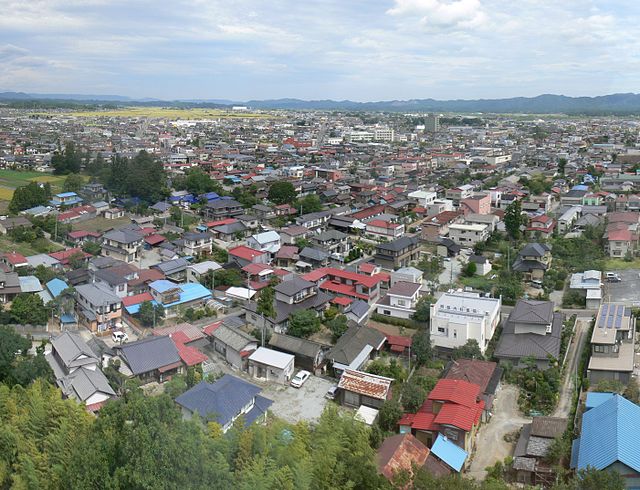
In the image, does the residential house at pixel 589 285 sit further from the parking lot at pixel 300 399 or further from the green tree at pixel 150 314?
the green tree at pixel 150 314

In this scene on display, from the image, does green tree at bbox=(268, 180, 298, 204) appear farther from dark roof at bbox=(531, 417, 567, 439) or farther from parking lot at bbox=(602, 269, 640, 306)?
dark roof at bbox=(531, 417, 567, 439)

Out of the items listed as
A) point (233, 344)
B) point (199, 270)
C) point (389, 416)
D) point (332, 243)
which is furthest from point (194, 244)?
point (389, 416)

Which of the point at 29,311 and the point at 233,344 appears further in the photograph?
the point at 29,311

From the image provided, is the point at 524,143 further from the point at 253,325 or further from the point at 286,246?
the point at 253,325

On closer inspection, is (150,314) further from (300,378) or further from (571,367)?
(571,367)

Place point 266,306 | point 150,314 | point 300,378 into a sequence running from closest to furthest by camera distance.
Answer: point 300,378
point 266,306
point 150,314

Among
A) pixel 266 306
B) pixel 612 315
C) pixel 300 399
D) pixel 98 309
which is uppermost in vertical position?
pixel 612 315
